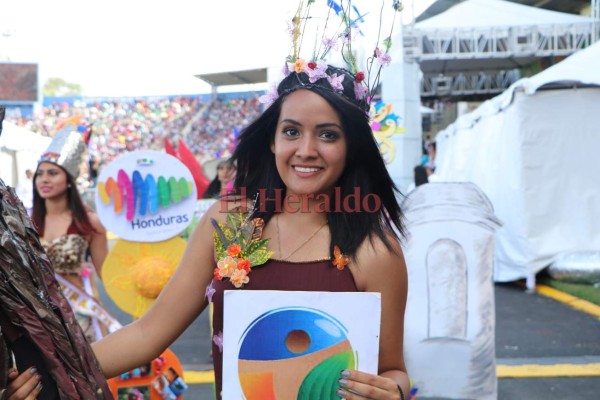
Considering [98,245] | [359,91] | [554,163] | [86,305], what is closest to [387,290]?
[359,91]

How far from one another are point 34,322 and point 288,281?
23.8 inches

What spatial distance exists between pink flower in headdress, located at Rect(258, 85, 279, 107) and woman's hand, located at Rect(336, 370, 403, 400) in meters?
0.76

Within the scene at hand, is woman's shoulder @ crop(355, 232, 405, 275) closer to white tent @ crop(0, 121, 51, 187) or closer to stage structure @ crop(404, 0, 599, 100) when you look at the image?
white tent @ crop(0, 121, 51, 187)

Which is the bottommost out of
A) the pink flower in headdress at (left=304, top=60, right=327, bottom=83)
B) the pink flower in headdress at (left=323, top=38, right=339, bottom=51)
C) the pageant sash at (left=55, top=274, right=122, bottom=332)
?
the pageant sash at (left=55, top=274, right=122, bottom=332)

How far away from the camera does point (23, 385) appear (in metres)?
1.36

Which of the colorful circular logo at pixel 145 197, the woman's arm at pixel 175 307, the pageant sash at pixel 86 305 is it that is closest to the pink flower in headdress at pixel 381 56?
the woman's arm at pixel 175 307

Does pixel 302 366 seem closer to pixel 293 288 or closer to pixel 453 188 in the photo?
pixel 293 288

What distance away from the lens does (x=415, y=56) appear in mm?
14945

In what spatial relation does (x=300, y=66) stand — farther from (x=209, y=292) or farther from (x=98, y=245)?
(x=98, y=245)

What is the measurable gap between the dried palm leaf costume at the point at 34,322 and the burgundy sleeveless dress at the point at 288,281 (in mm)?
350

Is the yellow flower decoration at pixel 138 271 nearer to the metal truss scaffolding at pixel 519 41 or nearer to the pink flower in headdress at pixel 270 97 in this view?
the pink flower in headdress at pixel 270 97

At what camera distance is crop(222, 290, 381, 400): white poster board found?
A: 1570 mm

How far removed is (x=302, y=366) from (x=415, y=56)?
13968 millimetres

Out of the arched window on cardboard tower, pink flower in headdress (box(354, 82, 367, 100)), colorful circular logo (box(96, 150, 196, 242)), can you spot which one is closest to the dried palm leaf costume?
pink flower in headdress (box(354, 82, 367, 100))
